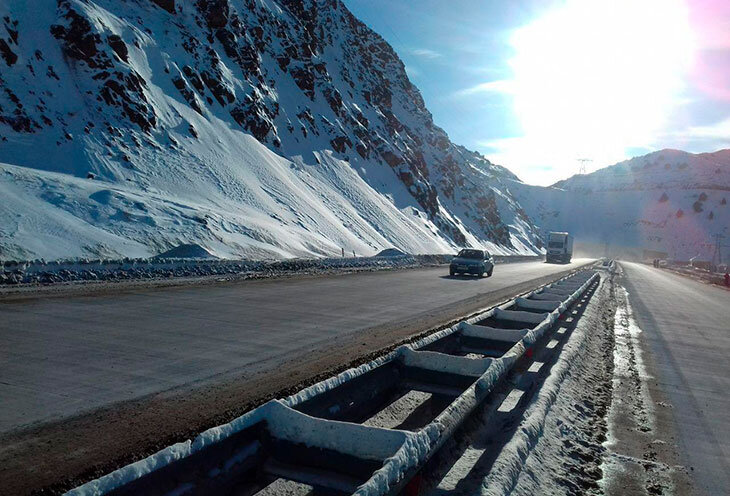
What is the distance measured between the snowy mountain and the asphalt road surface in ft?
69.0

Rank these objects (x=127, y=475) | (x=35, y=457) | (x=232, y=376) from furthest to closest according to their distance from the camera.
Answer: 1. (x=232, y=376)
2. (x=35, y=457)
3. (x=127, y=475)

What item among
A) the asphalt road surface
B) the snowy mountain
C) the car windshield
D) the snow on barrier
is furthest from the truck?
the snow on barrier

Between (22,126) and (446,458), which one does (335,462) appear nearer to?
(446,458)

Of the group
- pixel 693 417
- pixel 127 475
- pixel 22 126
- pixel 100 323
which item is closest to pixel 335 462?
pixel 127 475

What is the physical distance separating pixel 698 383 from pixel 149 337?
8.58 meters

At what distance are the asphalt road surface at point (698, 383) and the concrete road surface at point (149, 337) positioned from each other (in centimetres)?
510

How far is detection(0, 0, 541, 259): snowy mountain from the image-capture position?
29.5 meters

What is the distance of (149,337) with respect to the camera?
9.00m

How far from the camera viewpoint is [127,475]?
2697mm

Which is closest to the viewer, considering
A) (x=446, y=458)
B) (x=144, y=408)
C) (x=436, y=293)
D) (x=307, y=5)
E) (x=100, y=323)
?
(x=446, y=458)

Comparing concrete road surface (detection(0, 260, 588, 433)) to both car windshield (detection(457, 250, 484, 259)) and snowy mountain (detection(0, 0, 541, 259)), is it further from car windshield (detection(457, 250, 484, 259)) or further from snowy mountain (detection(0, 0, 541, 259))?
car windshield (detection(457, 250, 484, 259))

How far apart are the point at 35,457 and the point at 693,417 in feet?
22.1

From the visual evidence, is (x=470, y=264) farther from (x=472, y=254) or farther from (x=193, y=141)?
(x=193, y=141)

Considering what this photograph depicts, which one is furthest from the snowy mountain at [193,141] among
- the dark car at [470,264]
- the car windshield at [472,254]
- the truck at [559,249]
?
the truck at [559,249]
